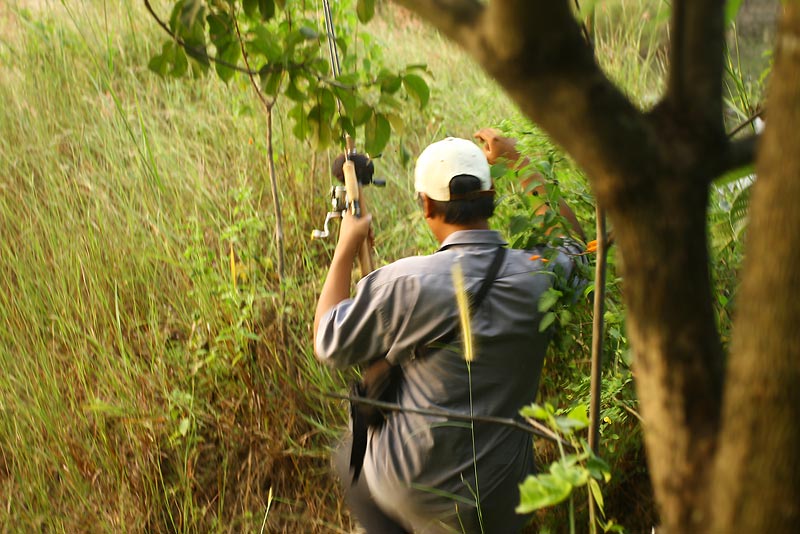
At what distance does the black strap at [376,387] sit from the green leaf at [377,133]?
2.00 feet

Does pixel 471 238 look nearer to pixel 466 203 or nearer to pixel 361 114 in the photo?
pixel 466 203

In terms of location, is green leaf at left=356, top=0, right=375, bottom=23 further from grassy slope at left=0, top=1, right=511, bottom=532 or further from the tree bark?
the tree bark

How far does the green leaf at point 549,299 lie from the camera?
6.77ft

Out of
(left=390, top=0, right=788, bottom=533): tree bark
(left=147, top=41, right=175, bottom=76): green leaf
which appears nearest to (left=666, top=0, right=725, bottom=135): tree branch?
→ (left=390, top=0, right=788, bottom=533): tree bark

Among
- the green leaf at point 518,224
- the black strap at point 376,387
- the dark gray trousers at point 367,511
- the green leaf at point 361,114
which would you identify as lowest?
the dark gray trousers at point 367,511

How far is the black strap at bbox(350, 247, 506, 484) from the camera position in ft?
7.22

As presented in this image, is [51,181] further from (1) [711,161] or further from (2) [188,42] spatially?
(1) [711,161]

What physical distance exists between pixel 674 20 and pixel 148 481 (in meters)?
2.69

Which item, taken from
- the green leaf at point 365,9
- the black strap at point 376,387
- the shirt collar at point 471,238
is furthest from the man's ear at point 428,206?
the green leaf at point 365,9

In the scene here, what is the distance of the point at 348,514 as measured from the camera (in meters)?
3.00

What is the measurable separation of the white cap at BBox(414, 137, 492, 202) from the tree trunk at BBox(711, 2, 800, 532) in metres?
1.70

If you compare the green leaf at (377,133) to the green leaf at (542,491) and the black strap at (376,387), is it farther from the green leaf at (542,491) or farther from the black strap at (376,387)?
the green leaf at (542,491)

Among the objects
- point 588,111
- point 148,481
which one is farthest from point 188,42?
point 148,481

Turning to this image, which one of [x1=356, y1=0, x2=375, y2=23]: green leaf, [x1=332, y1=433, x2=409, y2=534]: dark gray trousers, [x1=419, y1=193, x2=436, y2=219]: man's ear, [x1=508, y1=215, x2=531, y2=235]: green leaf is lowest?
[x1=332, y1=433, x2=409, y2=534]: dark gray trousers
